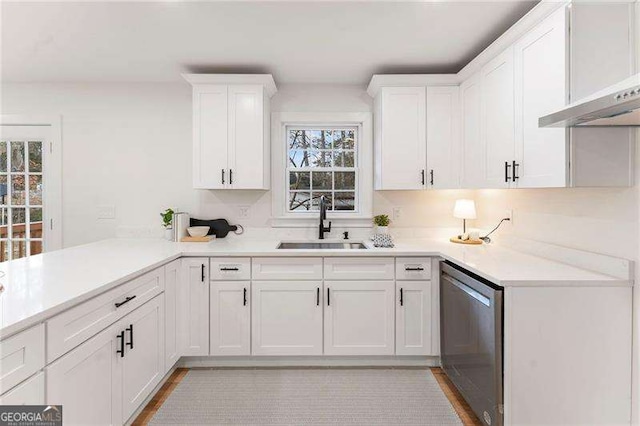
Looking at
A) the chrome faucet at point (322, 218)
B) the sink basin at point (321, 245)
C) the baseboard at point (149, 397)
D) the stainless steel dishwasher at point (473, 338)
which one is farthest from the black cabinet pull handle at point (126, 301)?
the stainless steel dishwasher at point (473, 338)

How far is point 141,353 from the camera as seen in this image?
1.90 m

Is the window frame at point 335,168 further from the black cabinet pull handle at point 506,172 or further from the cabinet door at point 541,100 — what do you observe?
the cabinet door at point 541,100

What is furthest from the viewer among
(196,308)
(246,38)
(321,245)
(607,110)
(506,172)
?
(321,245)

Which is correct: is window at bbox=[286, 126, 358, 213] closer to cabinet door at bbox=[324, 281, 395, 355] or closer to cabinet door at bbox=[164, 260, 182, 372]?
cabinet door at bbox=[324, 281, 395, 355]

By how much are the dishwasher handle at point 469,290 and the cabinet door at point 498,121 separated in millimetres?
Answer: 702

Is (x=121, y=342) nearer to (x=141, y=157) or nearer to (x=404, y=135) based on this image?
(x=141, y=157)

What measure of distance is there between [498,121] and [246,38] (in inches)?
72.9

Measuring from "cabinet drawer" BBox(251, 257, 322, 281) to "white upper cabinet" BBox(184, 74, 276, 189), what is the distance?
28.1 inches

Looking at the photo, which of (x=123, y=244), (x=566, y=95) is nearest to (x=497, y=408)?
(x=566, y=95)

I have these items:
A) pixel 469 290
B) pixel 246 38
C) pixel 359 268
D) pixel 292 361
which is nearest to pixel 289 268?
pixel 359 268

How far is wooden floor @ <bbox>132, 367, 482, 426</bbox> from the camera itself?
196 cm

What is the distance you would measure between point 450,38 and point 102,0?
227cm

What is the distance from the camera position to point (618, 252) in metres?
1.66

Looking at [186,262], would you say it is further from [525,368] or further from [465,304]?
[525,368]
